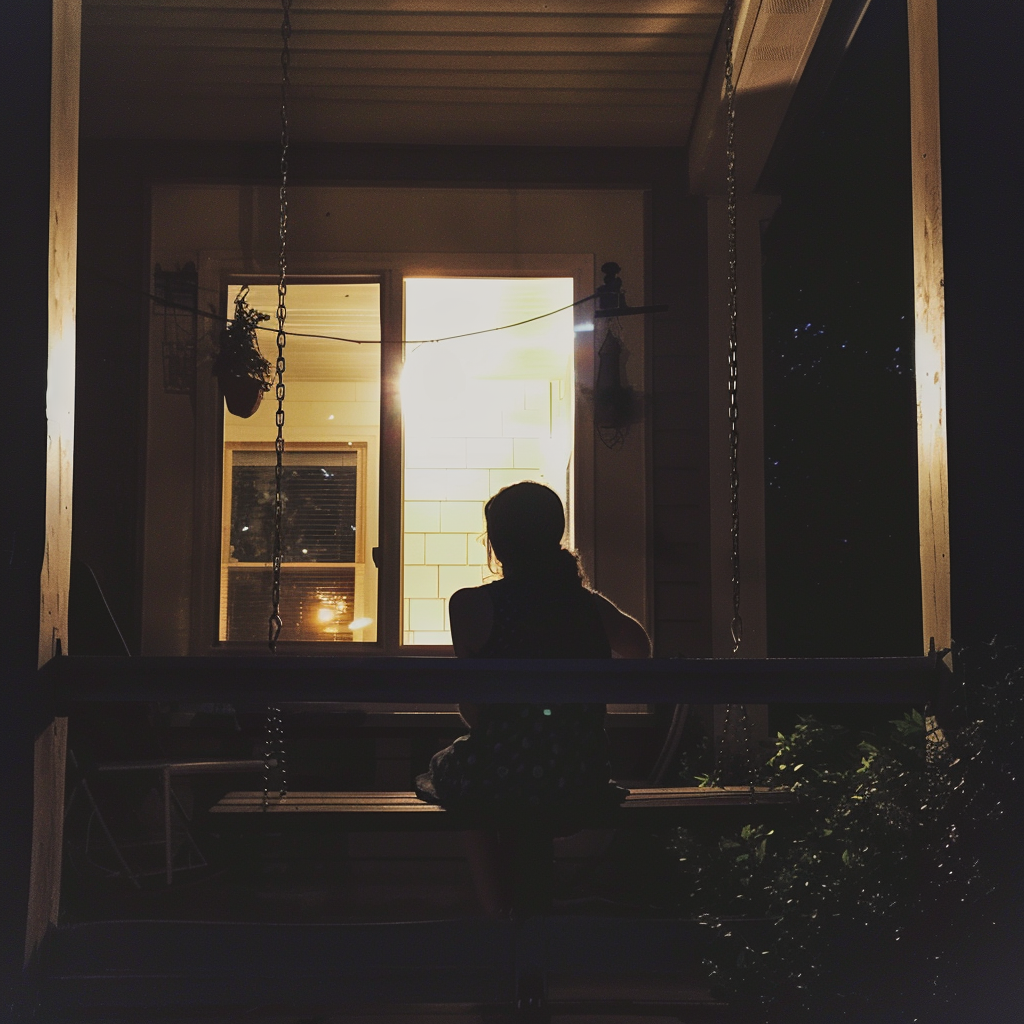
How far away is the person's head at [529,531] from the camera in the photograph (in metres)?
2.66

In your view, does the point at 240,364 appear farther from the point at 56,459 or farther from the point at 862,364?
the point at 862,364

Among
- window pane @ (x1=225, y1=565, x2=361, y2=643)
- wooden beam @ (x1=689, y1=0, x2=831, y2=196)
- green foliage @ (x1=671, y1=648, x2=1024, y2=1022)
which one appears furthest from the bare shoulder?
window pane @ (x1=225, y1=565, x2=361, y2=643)

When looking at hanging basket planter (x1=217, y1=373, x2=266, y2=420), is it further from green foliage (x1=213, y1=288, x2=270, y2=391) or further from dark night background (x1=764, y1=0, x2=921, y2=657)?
dark night background (x1=764, y1=0, x2=921, y2=657)

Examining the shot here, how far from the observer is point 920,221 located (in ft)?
7.22

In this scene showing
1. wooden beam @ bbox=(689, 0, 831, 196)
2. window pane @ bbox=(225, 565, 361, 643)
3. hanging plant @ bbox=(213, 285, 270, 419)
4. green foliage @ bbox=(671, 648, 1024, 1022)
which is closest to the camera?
green foliage @ bbox=(671, 648, 1024, 1022)

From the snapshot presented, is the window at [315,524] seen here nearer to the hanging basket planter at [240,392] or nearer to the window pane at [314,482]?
the window pane at [314,482]

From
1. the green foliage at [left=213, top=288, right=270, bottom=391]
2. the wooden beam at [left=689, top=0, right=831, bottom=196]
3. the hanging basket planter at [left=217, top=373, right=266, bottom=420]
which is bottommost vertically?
the hanging basket planter at [left=217, top=373, right=266, bottom=420]

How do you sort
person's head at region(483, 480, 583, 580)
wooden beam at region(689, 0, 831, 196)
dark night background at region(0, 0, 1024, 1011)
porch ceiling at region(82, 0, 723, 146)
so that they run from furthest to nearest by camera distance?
porch ceiling at region(82, 0, 723, 146) → wooden beam at region(689, 0, 831, 196) → person's head at region(483, 480, 583, 580) → dark night background at region(0, 0, 1024, 1011)

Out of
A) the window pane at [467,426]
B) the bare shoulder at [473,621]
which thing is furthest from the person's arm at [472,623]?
the window pane at [467,426]

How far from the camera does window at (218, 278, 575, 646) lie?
5102 mm

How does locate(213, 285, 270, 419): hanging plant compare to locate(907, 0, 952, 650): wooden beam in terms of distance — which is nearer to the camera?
locate(907, 0, 952, 650): wooden beam

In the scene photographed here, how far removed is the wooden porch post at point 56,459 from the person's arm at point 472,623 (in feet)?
3.14

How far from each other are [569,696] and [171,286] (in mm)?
3443

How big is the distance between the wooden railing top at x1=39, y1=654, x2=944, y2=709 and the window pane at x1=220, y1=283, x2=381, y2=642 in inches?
109
